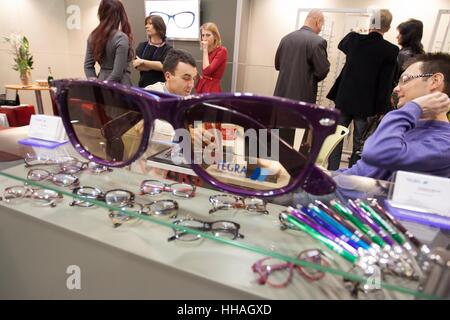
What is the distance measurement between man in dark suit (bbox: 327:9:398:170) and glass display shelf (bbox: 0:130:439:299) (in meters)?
1.47

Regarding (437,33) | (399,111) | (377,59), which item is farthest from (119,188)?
(437,33)

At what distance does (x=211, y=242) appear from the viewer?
459mm

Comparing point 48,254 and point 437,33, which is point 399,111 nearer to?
point 48,254

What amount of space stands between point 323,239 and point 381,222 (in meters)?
0.09

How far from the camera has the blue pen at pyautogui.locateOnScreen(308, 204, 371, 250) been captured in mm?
389

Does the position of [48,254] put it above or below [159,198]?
below

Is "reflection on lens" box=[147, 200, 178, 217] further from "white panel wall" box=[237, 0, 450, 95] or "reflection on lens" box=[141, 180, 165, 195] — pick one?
"white panel wall" box=[237, 0, 450, 95]

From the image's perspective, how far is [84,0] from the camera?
3.68 metres

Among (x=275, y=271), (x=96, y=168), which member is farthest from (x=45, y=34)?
(x=275, y=271)

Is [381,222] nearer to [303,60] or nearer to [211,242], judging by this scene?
[211,242]

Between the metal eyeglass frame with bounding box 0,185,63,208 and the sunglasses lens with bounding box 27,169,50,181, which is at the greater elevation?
the sunglasses lens with bounding box 27,169,50,181

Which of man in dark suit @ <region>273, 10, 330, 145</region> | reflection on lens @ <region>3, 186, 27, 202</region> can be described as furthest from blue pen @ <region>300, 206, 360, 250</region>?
man in dark suit @ <region>273, 10, 330, 145</region>

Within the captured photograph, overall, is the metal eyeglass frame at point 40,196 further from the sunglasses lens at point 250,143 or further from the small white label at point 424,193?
the small white label at point 424,193

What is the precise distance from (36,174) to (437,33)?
304 cm
